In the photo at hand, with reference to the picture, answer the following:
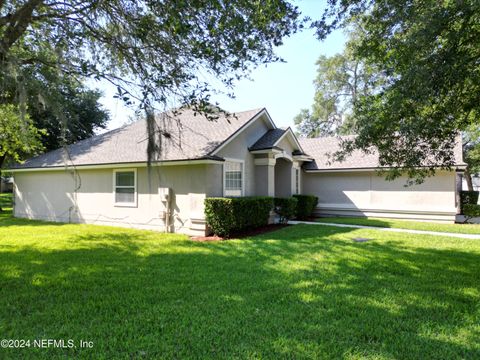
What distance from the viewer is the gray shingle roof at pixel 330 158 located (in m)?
16.5

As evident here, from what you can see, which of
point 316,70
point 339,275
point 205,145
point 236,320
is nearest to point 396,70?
point 339,275

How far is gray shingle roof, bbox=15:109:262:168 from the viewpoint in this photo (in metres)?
11.4

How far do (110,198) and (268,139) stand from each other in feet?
25.3

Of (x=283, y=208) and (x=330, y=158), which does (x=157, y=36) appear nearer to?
(x=283, y=208)

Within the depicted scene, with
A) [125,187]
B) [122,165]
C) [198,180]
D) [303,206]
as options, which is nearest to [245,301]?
[198,180]

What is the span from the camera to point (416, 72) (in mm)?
5293

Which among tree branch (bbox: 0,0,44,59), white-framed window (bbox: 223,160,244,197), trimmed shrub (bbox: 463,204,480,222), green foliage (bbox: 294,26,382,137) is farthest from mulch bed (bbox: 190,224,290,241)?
green foliage (bbox: 294,26,382,137)

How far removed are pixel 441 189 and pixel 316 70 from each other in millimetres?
21231

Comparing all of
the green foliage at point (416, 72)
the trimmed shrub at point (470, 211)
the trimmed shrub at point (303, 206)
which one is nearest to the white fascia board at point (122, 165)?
the green foliage at point (416, 72)

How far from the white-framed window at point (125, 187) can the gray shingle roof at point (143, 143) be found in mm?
688

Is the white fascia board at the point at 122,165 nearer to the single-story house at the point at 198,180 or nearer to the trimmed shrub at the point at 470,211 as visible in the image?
the single-story house at the point at 198,180

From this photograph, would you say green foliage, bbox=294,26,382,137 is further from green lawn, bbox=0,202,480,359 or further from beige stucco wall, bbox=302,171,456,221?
green lawn, bbox=0,202,480,359

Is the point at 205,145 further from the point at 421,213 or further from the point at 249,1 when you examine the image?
the point at 421,213

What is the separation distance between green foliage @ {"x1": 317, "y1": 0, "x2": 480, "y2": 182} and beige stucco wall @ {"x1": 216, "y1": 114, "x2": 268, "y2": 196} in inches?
231
